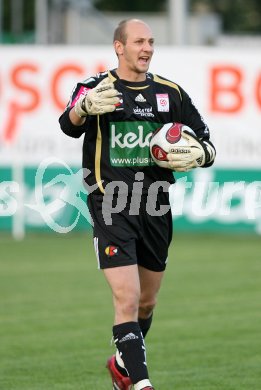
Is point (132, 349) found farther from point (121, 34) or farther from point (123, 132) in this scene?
point (121, 34)

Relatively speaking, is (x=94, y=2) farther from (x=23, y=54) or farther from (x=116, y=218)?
(x=116, y=218)

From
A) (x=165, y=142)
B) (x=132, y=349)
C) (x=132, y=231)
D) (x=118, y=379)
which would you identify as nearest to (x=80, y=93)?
(x=165, y=142)

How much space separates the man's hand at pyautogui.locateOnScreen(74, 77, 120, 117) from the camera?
7414 millimetres

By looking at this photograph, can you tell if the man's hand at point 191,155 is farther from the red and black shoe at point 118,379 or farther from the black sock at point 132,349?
the red and black shoe at point 118,379

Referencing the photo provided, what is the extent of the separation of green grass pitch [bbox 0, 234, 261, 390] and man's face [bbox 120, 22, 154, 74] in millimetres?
2245

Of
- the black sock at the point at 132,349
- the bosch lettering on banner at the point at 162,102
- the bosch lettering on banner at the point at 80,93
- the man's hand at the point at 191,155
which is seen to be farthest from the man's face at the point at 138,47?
the black sock at the point at 132,349

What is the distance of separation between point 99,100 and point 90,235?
12059 mm

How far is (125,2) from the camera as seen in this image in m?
44.3

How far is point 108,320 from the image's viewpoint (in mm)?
11500

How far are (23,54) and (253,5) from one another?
24851mm

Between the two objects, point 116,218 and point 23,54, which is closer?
point 116,218

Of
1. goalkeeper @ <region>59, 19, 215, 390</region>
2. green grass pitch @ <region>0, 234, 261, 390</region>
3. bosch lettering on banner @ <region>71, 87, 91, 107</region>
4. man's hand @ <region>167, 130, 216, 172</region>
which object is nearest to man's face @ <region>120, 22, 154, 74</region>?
goalkeeper @ <region>59, 19, 215, 390</region>

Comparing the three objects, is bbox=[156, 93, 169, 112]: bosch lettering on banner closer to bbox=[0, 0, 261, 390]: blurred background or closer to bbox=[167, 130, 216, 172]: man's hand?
bbox=[167, 130, 216, 172]: man's hand

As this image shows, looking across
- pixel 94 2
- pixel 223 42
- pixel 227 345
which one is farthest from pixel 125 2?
pixel 227 345
